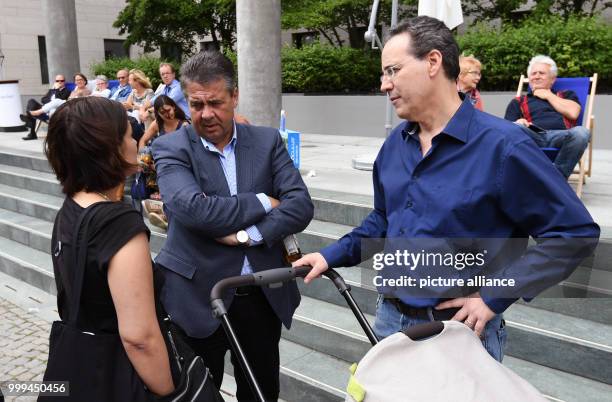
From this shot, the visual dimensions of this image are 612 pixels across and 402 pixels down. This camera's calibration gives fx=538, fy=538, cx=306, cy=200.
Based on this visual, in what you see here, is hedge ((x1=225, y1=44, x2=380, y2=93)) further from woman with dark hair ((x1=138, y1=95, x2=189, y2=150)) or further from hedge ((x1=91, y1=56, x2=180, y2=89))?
woman with dark hair ((x1=138, y1=95, x2=189, y2=150))

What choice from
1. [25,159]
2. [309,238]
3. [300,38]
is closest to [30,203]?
[25,159]

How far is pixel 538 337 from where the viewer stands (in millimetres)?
3342

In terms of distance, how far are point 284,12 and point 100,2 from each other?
1695cm

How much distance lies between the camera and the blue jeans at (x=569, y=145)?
5129 mm

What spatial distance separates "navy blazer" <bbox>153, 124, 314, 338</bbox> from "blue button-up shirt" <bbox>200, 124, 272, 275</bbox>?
0.02m

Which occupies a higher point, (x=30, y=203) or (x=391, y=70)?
(x=391, y=70)

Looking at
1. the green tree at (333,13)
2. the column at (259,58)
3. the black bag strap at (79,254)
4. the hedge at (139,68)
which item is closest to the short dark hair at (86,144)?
the black bag strap at (79,254)

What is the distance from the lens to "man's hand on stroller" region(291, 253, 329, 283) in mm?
2047

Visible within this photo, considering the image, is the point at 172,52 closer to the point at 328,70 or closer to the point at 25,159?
the point at 328,70

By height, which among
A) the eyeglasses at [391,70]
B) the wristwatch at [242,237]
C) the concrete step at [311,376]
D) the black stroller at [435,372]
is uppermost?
the eyeglasses at [391,70]

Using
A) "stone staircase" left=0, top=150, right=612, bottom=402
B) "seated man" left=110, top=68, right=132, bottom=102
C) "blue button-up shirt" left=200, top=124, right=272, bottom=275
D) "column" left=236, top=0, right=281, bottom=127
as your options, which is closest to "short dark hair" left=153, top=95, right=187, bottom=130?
"column" left=236, top=0, right=281, bottom=127

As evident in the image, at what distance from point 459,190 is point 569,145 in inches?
162

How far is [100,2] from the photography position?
2714 centimetres

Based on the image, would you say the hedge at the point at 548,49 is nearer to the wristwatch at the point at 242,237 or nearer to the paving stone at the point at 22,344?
the paving stone at the point at 22,344
